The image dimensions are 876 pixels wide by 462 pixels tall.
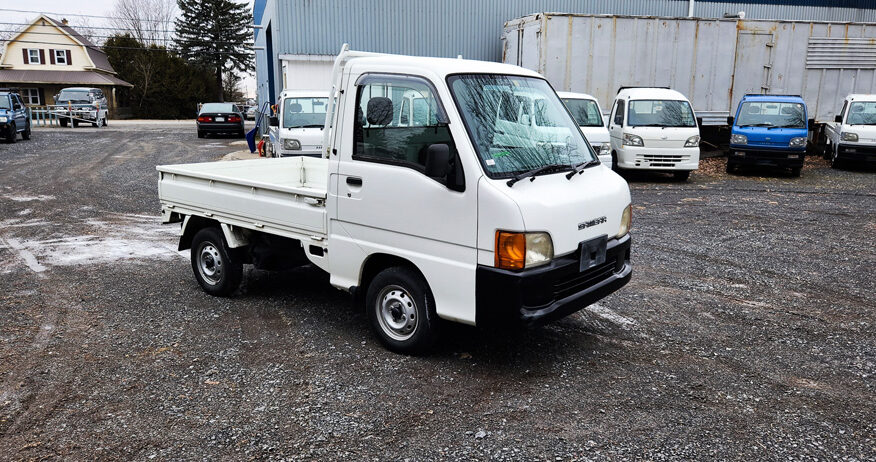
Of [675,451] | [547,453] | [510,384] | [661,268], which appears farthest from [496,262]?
[661,268]

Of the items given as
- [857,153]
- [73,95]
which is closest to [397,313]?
[857,153]

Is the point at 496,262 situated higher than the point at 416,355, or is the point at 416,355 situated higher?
the point at 496,262

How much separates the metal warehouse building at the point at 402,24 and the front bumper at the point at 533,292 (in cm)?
2035

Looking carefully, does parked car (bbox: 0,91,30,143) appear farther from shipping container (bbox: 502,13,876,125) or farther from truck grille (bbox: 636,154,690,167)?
truck grille (bbox: 636,154,690,167)

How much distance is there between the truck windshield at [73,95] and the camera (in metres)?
36.8

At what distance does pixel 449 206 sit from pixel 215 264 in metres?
3.18

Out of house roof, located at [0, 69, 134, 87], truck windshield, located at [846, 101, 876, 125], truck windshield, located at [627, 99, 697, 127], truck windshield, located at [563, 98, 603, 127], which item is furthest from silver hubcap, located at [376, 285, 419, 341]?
house roof, located at [0, 69, 134, 87]

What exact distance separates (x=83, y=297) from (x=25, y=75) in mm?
60247

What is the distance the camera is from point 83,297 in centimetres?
671

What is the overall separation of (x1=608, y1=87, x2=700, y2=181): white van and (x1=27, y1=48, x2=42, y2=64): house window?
59.7 meters

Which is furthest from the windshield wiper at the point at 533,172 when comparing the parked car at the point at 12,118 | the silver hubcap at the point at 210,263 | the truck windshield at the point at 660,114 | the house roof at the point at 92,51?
the house roof at the point at 92,51

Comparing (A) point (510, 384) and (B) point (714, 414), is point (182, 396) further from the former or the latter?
(B) point (714, 414)

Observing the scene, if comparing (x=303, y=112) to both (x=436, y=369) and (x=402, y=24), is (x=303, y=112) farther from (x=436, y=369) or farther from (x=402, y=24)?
(x=402, y=24)

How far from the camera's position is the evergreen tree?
65.6 metres
